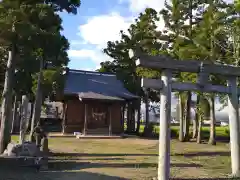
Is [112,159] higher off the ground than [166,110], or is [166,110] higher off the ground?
[166,110]

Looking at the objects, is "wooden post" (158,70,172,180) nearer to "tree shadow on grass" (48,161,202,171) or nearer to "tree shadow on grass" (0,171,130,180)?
"tree shadow on grass" (0,171,130,180)

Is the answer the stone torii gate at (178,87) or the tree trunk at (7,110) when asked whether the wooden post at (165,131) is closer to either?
the stone torii gate at (178,87)

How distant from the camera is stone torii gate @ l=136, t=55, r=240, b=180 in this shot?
8914mm


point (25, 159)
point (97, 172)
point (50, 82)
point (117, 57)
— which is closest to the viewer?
point (97, 172)

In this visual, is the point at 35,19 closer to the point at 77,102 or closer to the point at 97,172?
the point at 97,172

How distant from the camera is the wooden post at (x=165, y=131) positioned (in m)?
8.80

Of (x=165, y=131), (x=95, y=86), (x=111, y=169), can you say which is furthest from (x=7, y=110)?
(x=95, y=86)

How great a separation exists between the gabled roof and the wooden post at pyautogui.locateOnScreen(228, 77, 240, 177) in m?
14.5

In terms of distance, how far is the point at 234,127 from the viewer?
1003 centimetres

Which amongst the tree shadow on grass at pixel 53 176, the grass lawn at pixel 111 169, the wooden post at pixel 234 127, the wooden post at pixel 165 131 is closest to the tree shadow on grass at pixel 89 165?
the grass lawn at pixel 111 169

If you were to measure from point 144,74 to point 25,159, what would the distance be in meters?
15.1

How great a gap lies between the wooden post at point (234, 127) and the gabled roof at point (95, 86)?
14.5 meters

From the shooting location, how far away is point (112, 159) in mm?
12938

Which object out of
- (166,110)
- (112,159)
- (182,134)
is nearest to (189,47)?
(182,134)
